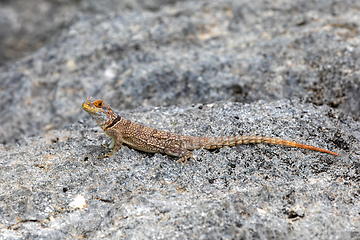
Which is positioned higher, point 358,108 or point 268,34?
point 268,34

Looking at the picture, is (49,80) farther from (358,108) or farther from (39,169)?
(358,108)

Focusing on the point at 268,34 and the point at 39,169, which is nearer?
the point at 39,169

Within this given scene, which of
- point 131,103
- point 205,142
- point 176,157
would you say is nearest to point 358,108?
point 205,142

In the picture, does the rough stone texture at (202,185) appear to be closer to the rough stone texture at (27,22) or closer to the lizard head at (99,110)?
the lizard head at (99,110)

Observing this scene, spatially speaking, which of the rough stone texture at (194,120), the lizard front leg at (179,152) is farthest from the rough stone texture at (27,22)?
the lizard front leg at (179,152)

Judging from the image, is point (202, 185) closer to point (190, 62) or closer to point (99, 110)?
point (99, 110)

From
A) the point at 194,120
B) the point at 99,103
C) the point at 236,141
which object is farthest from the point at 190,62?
the point at 236,141
